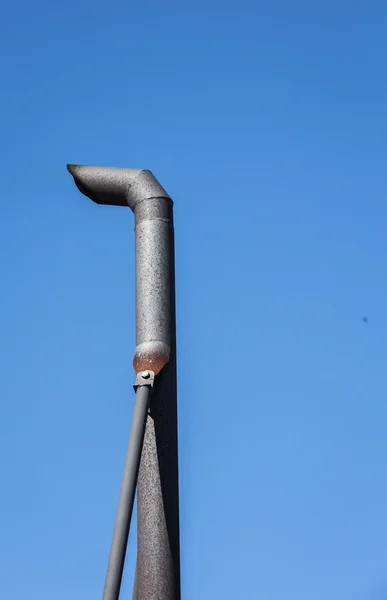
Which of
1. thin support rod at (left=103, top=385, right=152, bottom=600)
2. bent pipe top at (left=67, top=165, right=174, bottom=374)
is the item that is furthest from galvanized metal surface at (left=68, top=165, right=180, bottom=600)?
thin support rod at (left=103, top=385, right=152, bottom=600)

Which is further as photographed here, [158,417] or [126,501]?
[158,417]

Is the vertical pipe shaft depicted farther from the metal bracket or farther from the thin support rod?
the thin support rod

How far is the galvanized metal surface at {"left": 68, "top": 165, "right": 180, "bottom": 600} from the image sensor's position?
29.0 feet

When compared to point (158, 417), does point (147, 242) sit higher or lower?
higher

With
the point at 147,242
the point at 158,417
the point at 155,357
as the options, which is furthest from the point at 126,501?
the point at 147,242

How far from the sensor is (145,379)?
29.3ft

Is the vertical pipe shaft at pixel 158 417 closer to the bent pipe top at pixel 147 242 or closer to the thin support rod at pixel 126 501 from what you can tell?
the bent pipe top at pixel 147 242

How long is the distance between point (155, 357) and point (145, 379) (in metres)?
0.30

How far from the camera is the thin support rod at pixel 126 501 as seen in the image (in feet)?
26.3

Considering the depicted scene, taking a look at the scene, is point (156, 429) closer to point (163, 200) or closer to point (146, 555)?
point (146, 555)

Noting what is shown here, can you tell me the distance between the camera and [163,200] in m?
10.0

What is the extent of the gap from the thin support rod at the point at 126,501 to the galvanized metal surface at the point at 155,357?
1.82 ft

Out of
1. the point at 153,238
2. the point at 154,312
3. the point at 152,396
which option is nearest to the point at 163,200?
the point at 153,238

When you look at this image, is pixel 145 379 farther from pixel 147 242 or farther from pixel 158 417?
pixel 147 242
